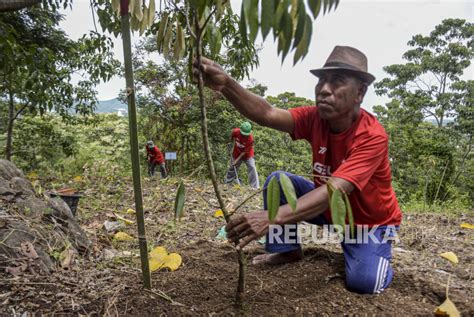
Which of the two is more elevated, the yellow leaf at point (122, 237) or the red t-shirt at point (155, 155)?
the red t-shirt at point (155, 155)

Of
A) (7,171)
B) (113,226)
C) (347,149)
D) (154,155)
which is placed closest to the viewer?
(347,149)

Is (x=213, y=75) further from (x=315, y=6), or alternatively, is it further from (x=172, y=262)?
(x=172, y=262)

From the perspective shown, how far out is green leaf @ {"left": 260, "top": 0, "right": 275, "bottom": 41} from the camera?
0.72 m

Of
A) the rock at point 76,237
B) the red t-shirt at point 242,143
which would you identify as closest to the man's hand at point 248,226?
the rock at point 76,237

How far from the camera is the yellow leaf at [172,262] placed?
2.05 m

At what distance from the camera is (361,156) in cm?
170

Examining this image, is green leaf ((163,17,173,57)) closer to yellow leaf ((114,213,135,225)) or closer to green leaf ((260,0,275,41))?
green leaf ((260,0,275,41))

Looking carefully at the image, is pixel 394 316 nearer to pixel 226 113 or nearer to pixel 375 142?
pixel 375 142

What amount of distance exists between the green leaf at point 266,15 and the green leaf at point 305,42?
10cm

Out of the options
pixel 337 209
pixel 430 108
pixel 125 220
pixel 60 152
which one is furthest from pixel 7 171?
pixel 430 108

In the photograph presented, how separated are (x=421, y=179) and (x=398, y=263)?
8.63m

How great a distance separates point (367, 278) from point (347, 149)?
2.15 ft

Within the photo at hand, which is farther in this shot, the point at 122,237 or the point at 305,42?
the point at 122,237

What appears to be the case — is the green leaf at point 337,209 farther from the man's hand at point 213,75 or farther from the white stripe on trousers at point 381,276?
the white stripe on trousers at point 381,276
